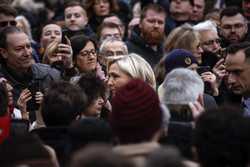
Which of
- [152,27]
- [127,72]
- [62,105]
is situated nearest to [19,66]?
[127,72]

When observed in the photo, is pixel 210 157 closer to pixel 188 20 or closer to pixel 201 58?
pixel 201 58

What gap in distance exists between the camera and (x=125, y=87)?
20.4 feet

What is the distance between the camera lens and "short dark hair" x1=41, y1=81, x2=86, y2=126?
7.43m

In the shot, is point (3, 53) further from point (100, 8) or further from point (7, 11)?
point (100, 8)

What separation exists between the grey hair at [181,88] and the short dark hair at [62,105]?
2.30 feet

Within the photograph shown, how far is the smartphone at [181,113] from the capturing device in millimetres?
7223

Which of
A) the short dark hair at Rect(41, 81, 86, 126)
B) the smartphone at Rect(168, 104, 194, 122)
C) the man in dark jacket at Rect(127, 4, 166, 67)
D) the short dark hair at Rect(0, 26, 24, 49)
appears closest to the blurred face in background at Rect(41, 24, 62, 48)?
the man in dark jacket at Rect(127, 4, 166, 67)

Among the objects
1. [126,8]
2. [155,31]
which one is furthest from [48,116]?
[126,8]

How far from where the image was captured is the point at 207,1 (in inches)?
635

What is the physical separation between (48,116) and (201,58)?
4.57 metres

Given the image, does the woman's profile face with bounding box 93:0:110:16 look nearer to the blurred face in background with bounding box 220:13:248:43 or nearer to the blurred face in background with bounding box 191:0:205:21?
the blurred face in background with bounding box 191:0:205:21

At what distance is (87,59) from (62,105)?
123 inches

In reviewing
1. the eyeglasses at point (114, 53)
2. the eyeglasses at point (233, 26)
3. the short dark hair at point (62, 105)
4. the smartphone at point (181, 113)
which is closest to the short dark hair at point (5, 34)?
the eyeglasses at point (114, 53)

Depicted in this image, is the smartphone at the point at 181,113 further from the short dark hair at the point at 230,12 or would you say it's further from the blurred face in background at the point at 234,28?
the short dark hair at the point at 230,12
